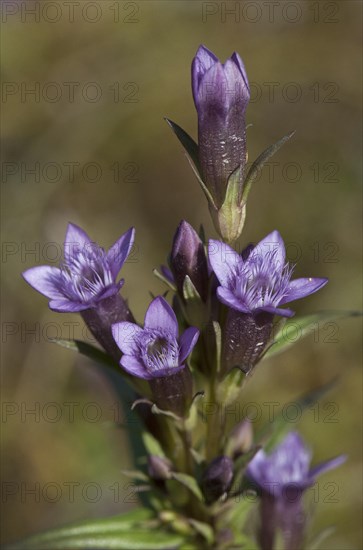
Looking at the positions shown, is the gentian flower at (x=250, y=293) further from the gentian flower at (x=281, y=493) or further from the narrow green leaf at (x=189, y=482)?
the gentian flower at (x=281, y=493)

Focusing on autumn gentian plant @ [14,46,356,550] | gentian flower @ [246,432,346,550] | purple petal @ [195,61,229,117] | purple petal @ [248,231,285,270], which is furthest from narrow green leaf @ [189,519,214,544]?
purple petal @ [195,61,229,117]

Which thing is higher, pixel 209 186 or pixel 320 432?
pixel 209 186

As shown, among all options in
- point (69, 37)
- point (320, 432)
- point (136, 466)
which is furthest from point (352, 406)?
point (69, 37)

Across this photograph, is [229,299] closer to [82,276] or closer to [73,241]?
[82,276]

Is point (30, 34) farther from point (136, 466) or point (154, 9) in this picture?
point (136, 466)

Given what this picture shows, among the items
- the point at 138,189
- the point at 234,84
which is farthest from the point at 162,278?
the point at 138,189

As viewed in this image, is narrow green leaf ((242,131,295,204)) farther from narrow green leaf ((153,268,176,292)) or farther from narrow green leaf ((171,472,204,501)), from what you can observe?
narrow green leaf ((171,472,204,501))

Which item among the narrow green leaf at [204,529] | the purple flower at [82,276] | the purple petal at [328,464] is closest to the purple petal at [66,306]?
the purple flower at [82,276]
